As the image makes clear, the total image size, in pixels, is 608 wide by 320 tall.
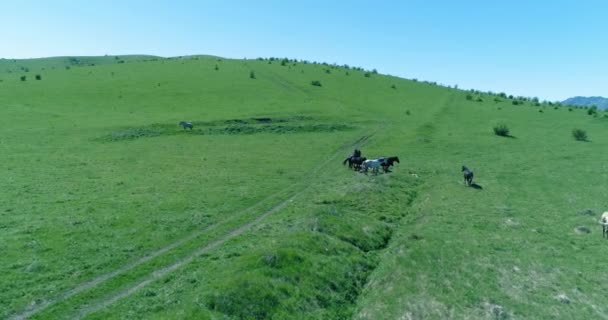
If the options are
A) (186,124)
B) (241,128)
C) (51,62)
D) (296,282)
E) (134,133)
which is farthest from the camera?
(51,62)

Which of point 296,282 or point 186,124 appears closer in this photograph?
point 296,282

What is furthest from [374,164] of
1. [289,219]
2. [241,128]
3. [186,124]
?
[186,124]

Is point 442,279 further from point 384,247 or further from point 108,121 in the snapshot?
point 108,121

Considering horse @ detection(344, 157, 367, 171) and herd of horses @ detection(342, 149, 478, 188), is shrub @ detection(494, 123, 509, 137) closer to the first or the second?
herd of horses @ detection(342, 149, 478, 188)

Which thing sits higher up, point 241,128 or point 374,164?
point 241,128

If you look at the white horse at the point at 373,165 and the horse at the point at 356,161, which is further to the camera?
the horse at the point at 356,161

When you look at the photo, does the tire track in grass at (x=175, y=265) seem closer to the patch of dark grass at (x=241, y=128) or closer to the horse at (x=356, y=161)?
the horse at (x=356, y=161)

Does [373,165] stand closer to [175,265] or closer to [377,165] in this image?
[377,165]

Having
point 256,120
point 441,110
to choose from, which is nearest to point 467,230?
point 256,120

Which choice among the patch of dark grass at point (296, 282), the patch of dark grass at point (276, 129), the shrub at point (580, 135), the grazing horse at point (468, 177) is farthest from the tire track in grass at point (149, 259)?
Answer: the shrub at point (580, 135)
